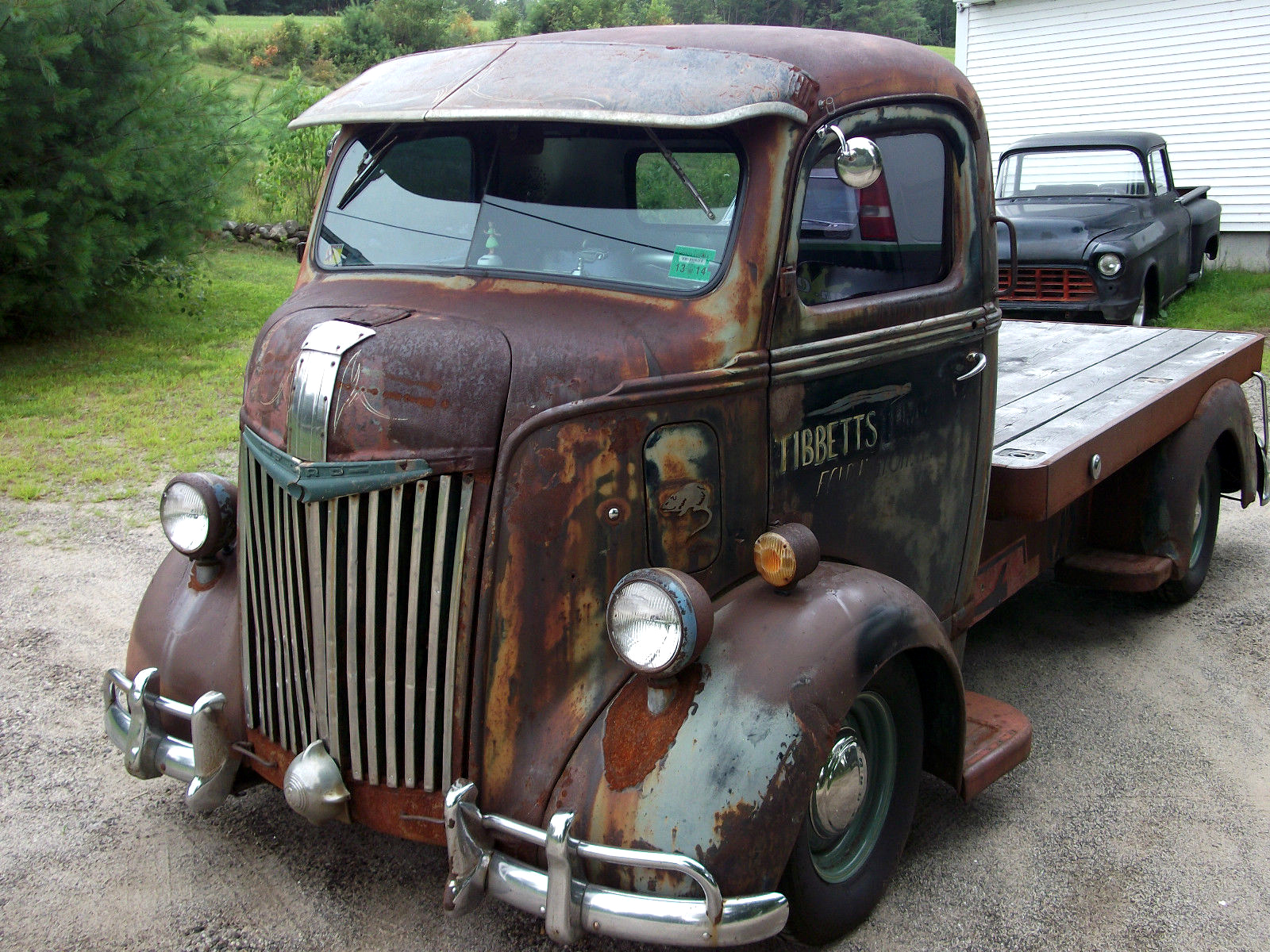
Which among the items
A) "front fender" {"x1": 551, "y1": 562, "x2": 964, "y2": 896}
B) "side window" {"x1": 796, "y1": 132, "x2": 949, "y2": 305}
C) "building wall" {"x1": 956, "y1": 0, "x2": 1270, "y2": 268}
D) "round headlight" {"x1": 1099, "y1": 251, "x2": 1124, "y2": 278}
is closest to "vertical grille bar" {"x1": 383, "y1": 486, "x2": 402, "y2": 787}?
"front fender" {"x1": 551, "y1": 562, "x2": 964, "y2": 896}

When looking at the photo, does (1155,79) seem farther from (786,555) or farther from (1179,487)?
(786,555)

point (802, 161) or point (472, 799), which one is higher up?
point (802, 161)

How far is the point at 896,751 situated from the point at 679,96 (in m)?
1.75

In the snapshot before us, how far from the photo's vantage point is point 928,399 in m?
3.17

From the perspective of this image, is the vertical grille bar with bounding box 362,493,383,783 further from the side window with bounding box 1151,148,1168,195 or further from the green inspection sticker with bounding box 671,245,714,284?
the side window with bounding box 1151,148,1168,195

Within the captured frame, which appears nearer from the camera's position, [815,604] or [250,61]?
[815,604]

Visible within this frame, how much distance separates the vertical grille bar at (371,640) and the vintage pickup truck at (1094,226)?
7.98m

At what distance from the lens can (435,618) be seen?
96.1 inches

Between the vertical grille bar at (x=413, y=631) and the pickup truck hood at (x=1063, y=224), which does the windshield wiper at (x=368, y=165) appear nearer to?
the vertical grille bar at (x=413, y=631)

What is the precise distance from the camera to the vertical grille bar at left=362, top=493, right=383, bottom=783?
2451 mm

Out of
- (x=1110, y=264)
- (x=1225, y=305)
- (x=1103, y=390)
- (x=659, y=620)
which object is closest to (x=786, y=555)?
(x=659, y=620)

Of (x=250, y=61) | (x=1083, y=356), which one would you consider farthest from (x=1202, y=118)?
(x=250, y=61)

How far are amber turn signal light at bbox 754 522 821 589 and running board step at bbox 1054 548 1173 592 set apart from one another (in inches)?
91.6

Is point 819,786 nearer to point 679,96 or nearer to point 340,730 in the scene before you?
point 340,730
